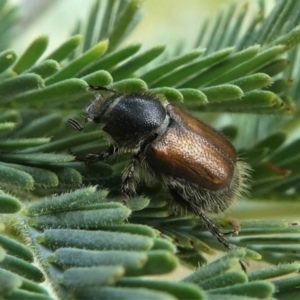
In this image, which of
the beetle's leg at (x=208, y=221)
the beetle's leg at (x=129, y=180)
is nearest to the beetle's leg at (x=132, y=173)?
the beetle's leg at (x=129, y=180)

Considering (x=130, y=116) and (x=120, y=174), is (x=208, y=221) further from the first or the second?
(x=130, y=116)

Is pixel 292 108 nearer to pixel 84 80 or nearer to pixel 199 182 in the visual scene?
pixel 199 182

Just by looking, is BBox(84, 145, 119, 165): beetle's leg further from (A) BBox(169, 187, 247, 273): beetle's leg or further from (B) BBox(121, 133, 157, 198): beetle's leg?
(A) BBox(169, 187, 247, 273): beetle's leg

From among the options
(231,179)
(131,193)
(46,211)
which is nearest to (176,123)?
(231,179)

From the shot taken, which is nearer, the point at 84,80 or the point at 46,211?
the point at 46,211

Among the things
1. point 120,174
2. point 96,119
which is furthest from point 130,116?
point 120,174

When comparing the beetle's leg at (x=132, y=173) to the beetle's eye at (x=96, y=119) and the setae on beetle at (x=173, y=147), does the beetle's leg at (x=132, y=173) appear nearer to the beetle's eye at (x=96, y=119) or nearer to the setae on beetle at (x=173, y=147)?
the setae on beetle at (x=173, y=147)

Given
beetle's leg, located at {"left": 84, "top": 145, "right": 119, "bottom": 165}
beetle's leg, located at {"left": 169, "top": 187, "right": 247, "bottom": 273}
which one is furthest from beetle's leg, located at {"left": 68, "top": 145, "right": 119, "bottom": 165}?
beetle's leg, located at {"left": 169, "top": 187, "right": 247, "bottom": 273}
